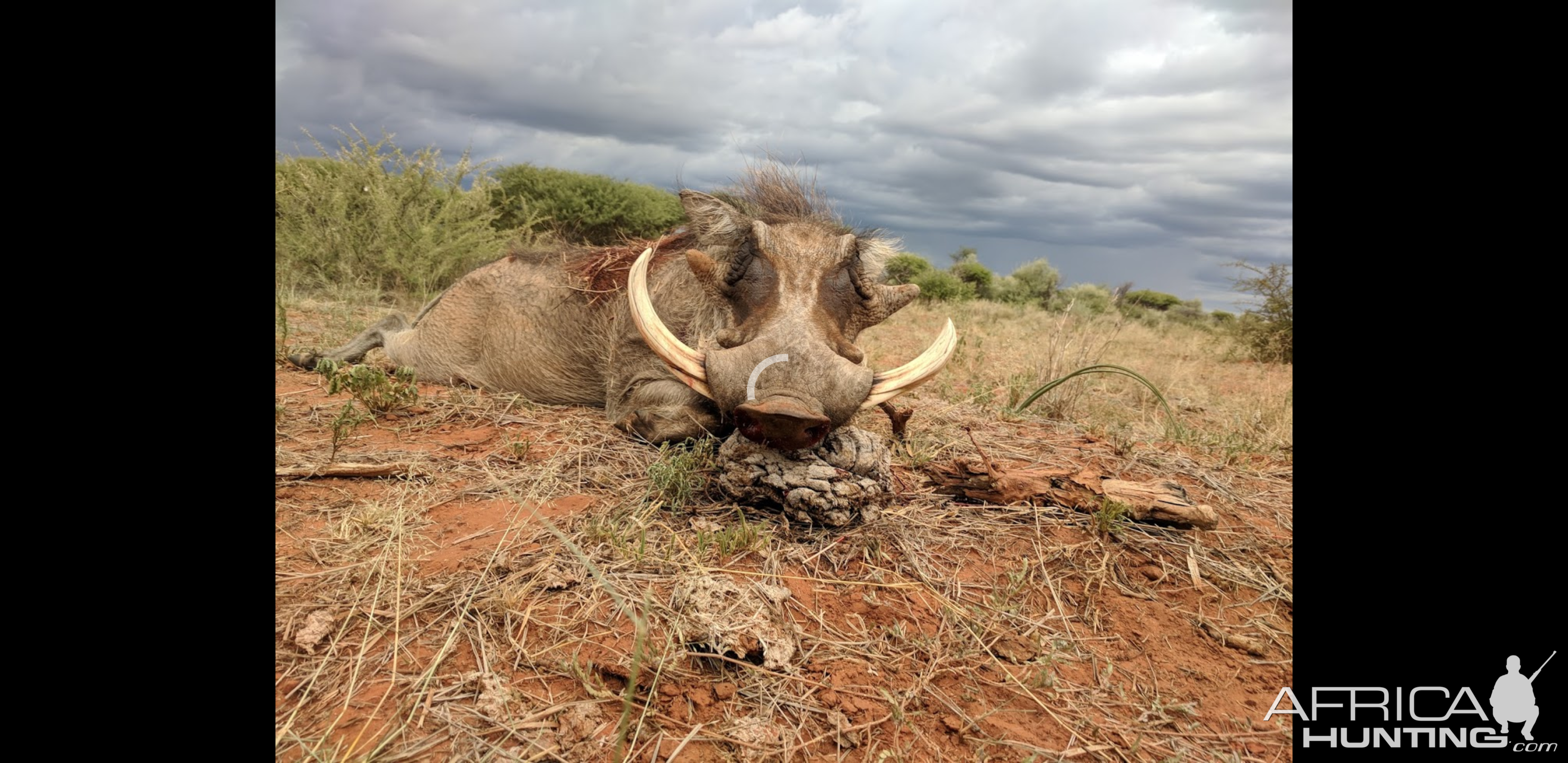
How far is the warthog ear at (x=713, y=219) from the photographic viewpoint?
329cm

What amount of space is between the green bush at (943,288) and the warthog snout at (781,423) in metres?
12.1

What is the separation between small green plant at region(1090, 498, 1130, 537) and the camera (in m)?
2.39

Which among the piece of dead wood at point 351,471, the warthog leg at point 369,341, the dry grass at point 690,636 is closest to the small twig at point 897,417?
the dry grass at point 690,636

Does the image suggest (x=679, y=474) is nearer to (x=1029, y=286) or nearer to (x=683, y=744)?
(x=683, y=744)

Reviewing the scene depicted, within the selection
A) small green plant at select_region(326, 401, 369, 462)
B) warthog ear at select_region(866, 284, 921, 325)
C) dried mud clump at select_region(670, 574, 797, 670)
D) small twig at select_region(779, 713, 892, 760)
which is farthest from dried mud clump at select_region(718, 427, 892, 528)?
small green plant at select_region(326, 401, 369, 462)

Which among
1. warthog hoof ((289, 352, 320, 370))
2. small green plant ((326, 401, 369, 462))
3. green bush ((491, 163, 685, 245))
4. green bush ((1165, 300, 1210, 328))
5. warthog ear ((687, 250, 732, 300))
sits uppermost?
green bush ((491, 163, 685, 245))

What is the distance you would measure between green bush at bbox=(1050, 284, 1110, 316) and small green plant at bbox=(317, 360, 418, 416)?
30.4ft

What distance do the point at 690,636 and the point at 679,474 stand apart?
86 cm

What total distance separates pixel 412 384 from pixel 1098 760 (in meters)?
3.34

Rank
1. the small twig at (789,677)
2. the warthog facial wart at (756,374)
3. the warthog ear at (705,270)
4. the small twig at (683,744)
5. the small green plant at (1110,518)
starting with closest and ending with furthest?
the small twig at (683,744) < the small twig at (789,677) < the warthog facial wart at (756,374) < the small green plant at (1110,518) < the warthog ear at (705,270)

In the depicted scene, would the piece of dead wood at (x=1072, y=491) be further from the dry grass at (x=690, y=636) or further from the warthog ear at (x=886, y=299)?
the warthog ear at (x=886, y=299)

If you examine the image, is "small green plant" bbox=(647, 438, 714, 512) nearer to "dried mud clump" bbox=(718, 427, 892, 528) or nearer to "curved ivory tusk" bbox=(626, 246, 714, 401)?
"dried mud clump" bbox=(718, 427, 892, 528)

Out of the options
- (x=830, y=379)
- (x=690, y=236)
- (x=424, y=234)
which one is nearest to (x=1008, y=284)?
(x=424, y=234)

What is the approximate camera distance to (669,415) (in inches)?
122
